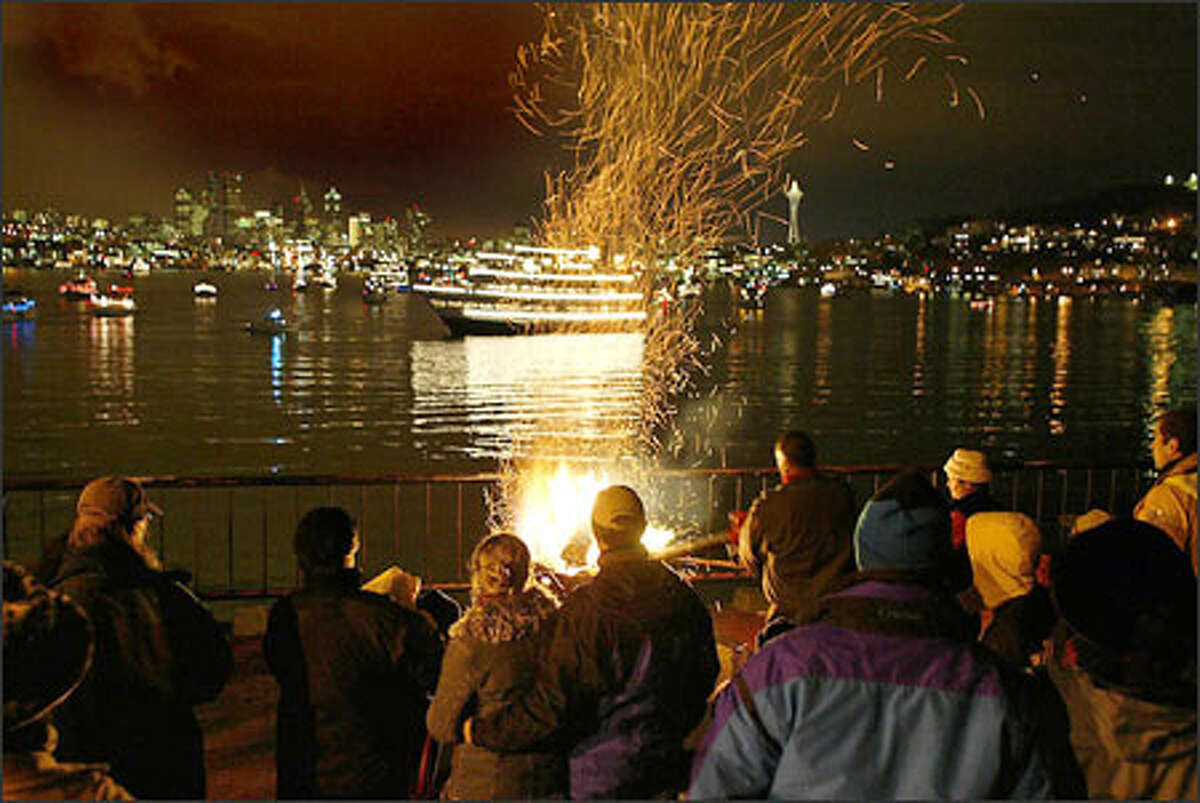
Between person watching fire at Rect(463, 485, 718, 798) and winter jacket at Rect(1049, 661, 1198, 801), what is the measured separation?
1.20 metres

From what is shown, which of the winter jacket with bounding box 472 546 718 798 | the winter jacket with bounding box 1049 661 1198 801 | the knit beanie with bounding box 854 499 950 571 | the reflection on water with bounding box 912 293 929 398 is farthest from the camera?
the reflection on water with bounding box 912 293 929 398

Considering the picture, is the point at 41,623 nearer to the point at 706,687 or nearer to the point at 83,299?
the point at 706,687

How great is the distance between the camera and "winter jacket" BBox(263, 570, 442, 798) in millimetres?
3709

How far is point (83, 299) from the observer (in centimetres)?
12525

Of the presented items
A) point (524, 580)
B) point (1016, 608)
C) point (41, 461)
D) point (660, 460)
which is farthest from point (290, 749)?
point (41, 461)

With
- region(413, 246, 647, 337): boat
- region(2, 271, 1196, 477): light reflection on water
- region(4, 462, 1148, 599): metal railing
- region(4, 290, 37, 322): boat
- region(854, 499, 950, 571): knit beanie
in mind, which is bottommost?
region(4, 462, 1148, 599): metal railing

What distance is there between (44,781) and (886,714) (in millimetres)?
2107

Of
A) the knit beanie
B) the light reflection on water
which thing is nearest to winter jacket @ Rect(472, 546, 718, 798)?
the knit beanie

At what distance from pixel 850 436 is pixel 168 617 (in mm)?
37129

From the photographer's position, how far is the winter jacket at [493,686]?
356 centimetres

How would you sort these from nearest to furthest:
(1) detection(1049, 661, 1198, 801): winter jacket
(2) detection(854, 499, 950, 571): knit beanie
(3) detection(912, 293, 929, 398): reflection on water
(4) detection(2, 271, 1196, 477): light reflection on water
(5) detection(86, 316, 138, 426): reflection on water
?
(2) detection(854, 499, 950, 571): knit beanie < (1) detection(1049, 661, 1198, 801): winter jacket < (4) detection(2, 271, 1196, 477): light reflection on water < (5) detection(86, 316, 138, 426): reflection on water < (3) detection(912, 293, 929, 398): reflection on water

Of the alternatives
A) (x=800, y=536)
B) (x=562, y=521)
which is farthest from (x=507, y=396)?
(x=800, y=536)

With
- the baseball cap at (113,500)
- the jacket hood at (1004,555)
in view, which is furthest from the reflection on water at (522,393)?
the baseball cap at (113,500)

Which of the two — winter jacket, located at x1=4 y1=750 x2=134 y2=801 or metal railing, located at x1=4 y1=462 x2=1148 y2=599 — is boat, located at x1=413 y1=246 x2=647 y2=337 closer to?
metal railing, located at x1=4 y1=462 x2=1148 y2=599
